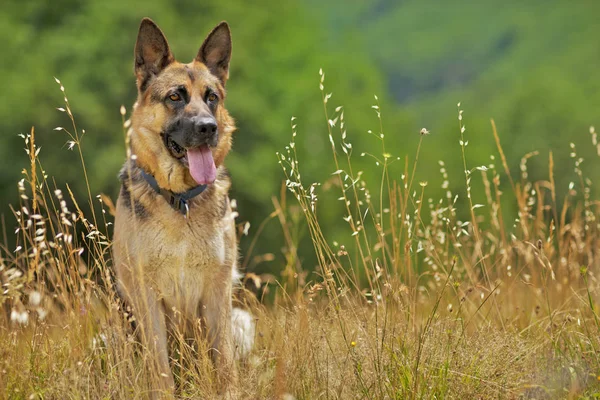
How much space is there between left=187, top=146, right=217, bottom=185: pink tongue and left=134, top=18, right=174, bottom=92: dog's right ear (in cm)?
67

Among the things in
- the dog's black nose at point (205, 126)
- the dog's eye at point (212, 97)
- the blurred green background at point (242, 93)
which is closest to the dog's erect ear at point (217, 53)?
the dog's eye at point (212, 97)

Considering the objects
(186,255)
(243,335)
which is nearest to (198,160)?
(186,255)

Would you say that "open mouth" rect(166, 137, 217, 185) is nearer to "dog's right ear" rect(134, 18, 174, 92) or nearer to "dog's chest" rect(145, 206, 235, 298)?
"dog's chest" rect(145, 206, 235, 298)

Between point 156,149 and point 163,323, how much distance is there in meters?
1.15

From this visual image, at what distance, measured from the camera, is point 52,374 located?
12.4ft

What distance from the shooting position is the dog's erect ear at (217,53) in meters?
5.07

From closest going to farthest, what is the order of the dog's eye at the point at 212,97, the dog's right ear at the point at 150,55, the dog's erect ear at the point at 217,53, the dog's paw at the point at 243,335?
the dog's paw at the point at 243,335 → the dog's right ear at the point at 150,55 → the dog's eye at the point at 212,97 → the dog's erect ear at the point at 217,53

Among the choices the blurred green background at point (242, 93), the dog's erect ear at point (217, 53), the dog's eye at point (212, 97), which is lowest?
the blurred green background at point (242, 93)

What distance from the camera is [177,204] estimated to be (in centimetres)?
467

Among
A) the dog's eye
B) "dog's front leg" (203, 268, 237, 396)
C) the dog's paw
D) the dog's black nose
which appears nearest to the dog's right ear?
the dog's eye

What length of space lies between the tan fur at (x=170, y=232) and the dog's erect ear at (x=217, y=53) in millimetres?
104

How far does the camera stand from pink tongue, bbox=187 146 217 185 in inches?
181

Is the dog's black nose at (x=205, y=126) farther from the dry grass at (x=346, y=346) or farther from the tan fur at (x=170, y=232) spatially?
the dry grass at (x=346, y=346)

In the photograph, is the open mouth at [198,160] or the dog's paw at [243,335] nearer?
the dog's paw at [243,335]
